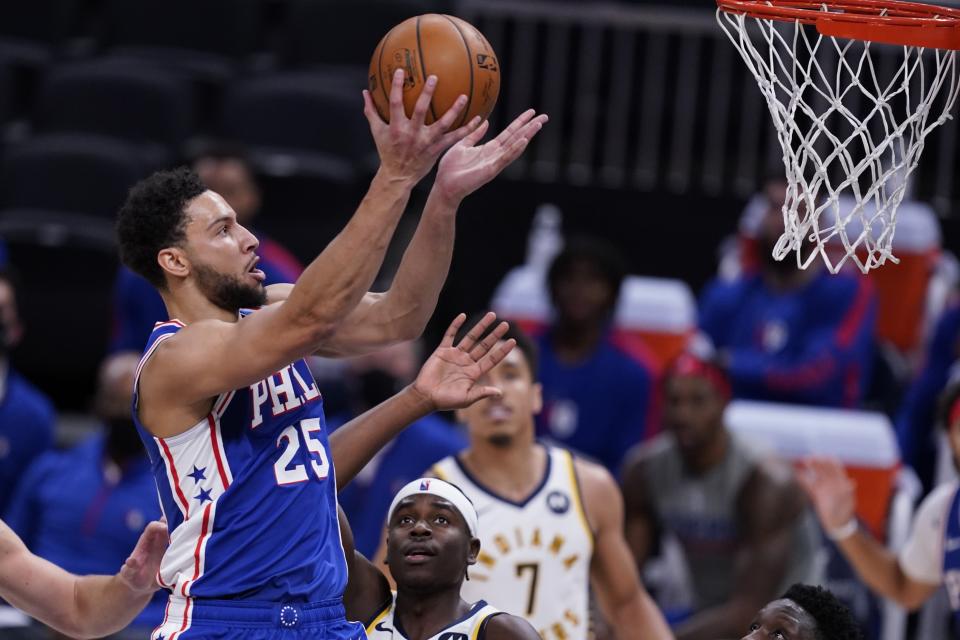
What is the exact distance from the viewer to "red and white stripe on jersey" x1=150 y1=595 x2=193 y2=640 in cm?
396

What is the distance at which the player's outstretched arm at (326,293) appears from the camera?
148 inches

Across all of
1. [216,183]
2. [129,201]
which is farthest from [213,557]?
[216,183]

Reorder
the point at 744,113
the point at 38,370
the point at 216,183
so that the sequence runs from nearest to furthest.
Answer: the point at 216,183, the point at 38,370, the point at 744,113

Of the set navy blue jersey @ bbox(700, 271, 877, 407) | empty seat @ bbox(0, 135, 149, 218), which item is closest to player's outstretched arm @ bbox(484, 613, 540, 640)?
navy blue jersey @ bbox(700, 271, 877, 407)

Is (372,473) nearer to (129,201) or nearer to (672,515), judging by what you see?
(672,515)

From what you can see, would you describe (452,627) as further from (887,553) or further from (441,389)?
(887,553)

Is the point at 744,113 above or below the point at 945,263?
above

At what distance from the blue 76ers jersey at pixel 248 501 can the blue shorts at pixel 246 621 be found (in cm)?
2

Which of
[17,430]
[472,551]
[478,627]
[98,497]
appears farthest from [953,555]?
[17,430]

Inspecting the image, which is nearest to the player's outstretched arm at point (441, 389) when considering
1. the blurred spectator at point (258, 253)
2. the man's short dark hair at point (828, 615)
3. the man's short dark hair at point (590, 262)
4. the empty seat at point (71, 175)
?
the man's short dark hair at point (828, 615)

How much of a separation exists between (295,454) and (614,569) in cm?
183

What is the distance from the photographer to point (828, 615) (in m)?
4.29

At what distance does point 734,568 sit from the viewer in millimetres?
7258

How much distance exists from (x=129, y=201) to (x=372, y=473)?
350cm
